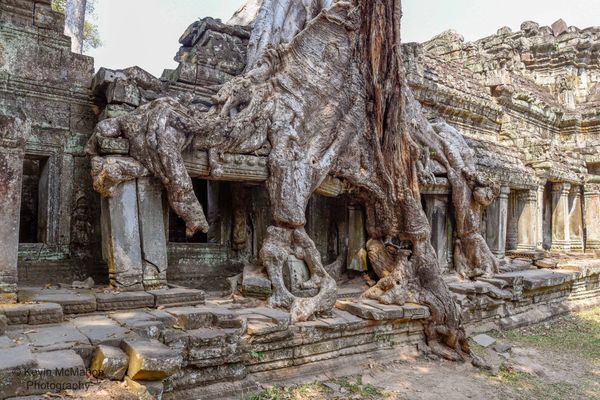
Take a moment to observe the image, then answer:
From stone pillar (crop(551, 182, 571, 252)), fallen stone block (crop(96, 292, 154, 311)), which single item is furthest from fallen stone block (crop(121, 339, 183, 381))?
stone pillar (crop(551, 182, 571, 252))

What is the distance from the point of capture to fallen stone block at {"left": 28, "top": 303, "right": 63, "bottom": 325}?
3.74 metres

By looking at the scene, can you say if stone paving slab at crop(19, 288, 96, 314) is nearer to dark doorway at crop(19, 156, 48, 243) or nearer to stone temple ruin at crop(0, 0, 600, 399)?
stone temple ruin at crop(0, 0, 600, 399)

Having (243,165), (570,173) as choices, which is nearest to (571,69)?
(570,173)

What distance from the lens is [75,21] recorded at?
12305 millimetres

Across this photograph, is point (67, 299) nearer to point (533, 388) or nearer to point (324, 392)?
point (324, 392)

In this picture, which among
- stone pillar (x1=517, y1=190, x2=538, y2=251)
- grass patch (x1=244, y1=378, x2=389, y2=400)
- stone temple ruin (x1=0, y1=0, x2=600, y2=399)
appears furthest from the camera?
stone pillar (x1=517, y1=190, x2=538, y2=251)

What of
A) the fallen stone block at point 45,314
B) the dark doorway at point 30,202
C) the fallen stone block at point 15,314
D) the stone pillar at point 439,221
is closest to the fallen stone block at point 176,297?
the fallen stone block at point 45,314

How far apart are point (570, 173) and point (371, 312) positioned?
26.8 ft

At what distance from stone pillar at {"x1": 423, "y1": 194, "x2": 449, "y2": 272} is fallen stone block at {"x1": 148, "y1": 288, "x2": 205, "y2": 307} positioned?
14.6 ft

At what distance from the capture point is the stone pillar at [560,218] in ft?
36.9

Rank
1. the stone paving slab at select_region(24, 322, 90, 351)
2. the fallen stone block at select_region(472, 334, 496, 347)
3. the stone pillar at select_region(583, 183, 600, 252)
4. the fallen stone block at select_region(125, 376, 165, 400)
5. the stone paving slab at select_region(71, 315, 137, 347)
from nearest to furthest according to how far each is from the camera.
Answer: the fallen stone block at select_region(125, 376, 165, 400), the stone paving slab at select_region(24, 322, 90, 351), the stone paving slab at select_region(71, 315, 137, 347), the fallen stone block at select_region(472, 334, 496, 347), the stone pillar at select_region(583, 183, 600, 252)

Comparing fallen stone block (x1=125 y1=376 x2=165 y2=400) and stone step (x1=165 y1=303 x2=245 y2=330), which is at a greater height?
stone step (x1=165 y1=303 x2=245 y2=330)

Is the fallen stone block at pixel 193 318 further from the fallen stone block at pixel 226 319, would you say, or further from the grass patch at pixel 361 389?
the grass patch at pixel 361 389

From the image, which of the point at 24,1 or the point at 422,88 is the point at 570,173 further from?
the point at 24,1
